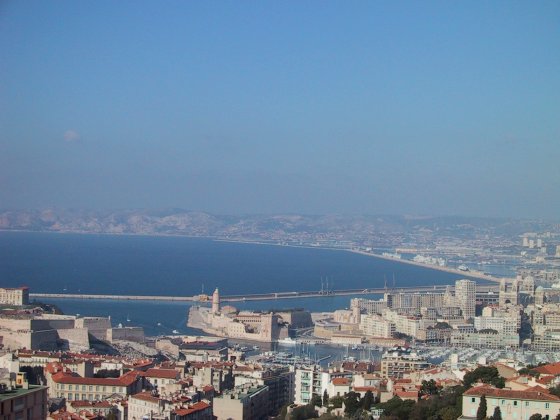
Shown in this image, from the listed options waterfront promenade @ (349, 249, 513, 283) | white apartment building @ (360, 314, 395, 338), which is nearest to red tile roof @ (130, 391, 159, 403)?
white apartment building @ (360, 314, 395, 338)

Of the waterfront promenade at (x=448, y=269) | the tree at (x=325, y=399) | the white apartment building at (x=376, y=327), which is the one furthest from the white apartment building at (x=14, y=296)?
the waterfront promenade at (x=448, y=269)

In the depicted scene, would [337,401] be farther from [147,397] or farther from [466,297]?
[466,297]

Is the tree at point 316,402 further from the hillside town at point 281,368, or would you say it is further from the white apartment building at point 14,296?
the white apartment building at point 14,296

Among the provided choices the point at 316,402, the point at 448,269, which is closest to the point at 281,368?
the point at 316,402

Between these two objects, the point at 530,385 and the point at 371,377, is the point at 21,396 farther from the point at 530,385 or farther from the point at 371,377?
the point at 371,377

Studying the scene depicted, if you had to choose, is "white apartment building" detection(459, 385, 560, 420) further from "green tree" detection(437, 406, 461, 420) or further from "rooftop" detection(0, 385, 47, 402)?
"rooftop" detection(0, 385, 47, 402)
